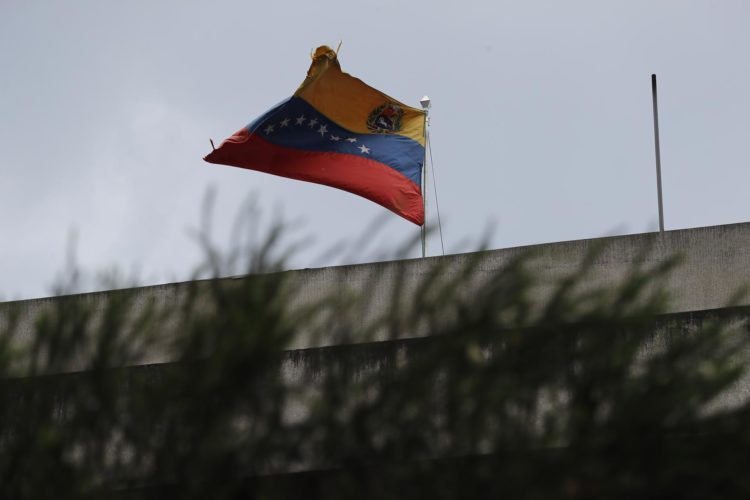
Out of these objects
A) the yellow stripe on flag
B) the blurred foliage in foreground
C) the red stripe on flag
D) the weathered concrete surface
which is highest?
the yellow stripe on flag

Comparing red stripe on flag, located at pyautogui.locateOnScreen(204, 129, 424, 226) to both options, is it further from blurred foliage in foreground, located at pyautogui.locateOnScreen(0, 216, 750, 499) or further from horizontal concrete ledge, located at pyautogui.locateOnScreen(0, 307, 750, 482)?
blurred foliage in foreground, located at pyautogui.locateOnScreen(0, 216, 750, 499)

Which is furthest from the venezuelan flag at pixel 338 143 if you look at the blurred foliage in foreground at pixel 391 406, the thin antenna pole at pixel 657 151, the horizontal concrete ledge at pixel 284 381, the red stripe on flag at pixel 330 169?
the blurred foliage in foreground at pixel 391 406

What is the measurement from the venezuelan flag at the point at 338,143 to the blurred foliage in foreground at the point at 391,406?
7149mm

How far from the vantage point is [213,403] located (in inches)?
251

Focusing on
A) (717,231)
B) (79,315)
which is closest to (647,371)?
(79,315)

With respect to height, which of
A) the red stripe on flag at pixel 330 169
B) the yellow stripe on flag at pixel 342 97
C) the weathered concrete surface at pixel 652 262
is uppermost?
the yellow stripe on flag at pixel 342 97

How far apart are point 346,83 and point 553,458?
9063 millimetres

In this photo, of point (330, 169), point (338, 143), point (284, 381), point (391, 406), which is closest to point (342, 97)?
point (338, 143)

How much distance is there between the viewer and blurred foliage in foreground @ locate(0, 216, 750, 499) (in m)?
5.97

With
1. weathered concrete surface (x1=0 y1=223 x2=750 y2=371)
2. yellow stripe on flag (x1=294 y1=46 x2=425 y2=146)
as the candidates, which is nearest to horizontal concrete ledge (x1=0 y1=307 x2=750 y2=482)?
weathered concrete surface (x1=0 y1=223 x2=750 y2=371)

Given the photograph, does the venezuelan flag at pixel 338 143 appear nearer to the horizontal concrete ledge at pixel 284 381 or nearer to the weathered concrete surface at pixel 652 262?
the weathered concrete surface at pixel 652 262

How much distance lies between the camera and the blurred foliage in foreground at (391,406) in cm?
597

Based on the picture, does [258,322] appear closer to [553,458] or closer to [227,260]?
[227,260]

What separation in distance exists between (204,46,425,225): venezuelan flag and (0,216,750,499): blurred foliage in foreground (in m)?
7.15
